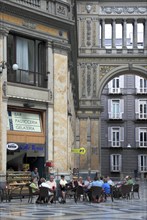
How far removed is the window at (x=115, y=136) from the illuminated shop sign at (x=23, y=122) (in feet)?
156

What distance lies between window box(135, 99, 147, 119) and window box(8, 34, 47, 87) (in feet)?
158

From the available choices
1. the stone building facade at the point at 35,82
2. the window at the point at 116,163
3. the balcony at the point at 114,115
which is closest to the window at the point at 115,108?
the balcony at the point at 114,115

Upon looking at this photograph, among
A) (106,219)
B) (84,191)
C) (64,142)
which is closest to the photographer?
(106,219)

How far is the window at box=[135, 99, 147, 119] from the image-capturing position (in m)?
74.4

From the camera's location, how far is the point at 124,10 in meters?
58.5

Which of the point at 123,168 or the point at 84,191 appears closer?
the point at 84,191

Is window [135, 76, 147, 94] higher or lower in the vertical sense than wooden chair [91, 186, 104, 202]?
higher

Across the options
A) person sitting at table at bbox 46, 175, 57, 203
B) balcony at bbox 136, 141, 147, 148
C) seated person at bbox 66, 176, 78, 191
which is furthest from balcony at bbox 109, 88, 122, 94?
person sitting at table at bbox 46, 175, 57, 203

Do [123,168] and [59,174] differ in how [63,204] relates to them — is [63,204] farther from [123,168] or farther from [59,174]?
[123,168]

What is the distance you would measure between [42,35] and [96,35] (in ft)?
104

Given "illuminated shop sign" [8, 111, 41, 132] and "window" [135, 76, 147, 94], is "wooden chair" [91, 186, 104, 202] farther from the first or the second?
"window" [135, 76, 147, 94]

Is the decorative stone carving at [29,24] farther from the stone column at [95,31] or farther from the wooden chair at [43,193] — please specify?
the stone column at [95,31]

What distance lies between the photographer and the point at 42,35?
26734 mm

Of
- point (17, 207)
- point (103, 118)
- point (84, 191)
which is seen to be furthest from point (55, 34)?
point (103, 118)
